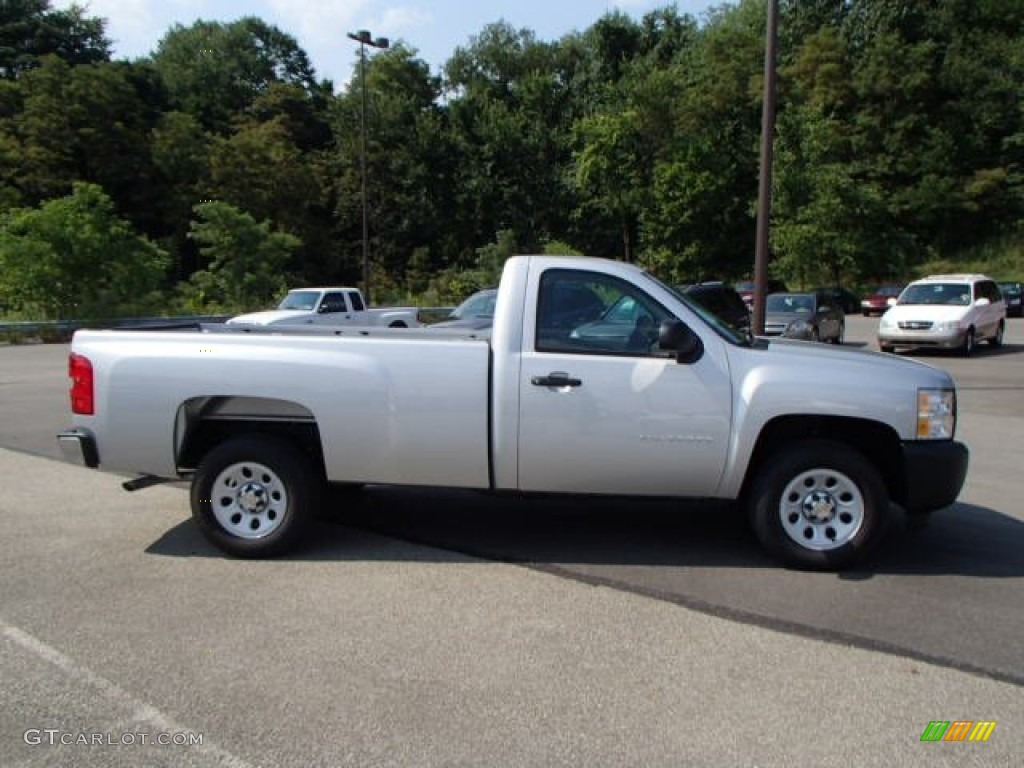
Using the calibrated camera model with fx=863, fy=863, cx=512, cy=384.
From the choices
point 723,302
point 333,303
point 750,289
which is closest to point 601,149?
point 750,289

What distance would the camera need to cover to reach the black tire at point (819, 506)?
5137 millimetres

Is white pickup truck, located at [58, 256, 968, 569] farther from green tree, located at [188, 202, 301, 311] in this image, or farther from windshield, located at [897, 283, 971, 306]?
green tree, located at [188, 202, 301, 311]

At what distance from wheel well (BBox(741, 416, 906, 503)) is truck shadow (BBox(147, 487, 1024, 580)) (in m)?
0.46

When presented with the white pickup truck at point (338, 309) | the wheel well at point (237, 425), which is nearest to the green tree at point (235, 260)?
the white pickup truck at point (338, 309)

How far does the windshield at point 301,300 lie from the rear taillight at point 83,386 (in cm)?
1681

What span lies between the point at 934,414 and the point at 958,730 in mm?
2249

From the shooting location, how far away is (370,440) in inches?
209

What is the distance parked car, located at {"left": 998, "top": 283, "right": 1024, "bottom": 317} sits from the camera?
35875 millimetres

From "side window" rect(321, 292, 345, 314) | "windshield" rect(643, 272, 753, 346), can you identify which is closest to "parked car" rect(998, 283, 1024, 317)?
"side window" rect(321, 292, 345, 314)

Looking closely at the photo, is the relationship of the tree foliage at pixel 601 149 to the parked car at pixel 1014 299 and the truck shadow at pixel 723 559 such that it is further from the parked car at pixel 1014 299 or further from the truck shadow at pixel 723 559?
the truck shadow at pixel 723 559

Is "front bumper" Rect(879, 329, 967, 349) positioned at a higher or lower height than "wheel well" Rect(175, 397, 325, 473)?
lower

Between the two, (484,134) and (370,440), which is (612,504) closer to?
(370,440)

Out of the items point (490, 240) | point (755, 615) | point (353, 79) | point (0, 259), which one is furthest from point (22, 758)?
point (353, 79)

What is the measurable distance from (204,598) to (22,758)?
1.62 meters
